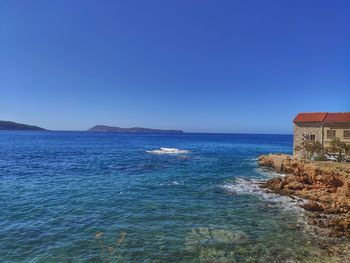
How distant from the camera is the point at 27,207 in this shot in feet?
53.0

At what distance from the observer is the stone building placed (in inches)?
1299

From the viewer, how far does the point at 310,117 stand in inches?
1451

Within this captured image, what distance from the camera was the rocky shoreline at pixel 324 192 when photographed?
1398cm

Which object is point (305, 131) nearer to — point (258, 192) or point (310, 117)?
point (310, 117)

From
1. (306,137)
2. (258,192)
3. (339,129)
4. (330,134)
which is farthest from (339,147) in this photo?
(258,192)

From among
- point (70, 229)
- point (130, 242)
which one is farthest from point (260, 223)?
point (70, 229)

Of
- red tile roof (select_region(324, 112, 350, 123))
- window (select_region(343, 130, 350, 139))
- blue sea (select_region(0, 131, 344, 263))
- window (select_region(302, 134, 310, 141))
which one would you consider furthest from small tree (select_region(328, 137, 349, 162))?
blue sea (select_region(0, 131, 344, 263))

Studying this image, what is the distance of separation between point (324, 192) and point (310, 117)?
19.9 meters

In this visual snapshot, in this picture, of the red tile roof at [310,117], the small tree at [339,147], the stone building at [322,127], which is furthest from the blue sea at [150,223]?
the red tile roof at [310,117]

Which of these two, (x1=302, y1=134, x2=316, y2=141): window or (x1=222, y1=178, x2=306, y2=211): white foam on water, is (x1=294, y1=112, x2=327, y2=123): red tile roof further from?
(x1=222, y1=178, x2=306, y2=211): white foam on water

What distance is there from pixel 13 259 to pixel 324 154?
118 feet

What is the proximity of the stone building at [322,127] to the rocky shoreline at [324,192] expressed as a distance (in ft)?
35.0

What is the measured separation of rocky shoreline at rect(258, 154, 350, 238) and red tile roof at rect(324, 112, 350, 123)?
A: 11.3 metres

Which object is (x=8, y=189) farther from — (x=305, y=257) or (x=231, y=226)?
(x=305, y=257)
